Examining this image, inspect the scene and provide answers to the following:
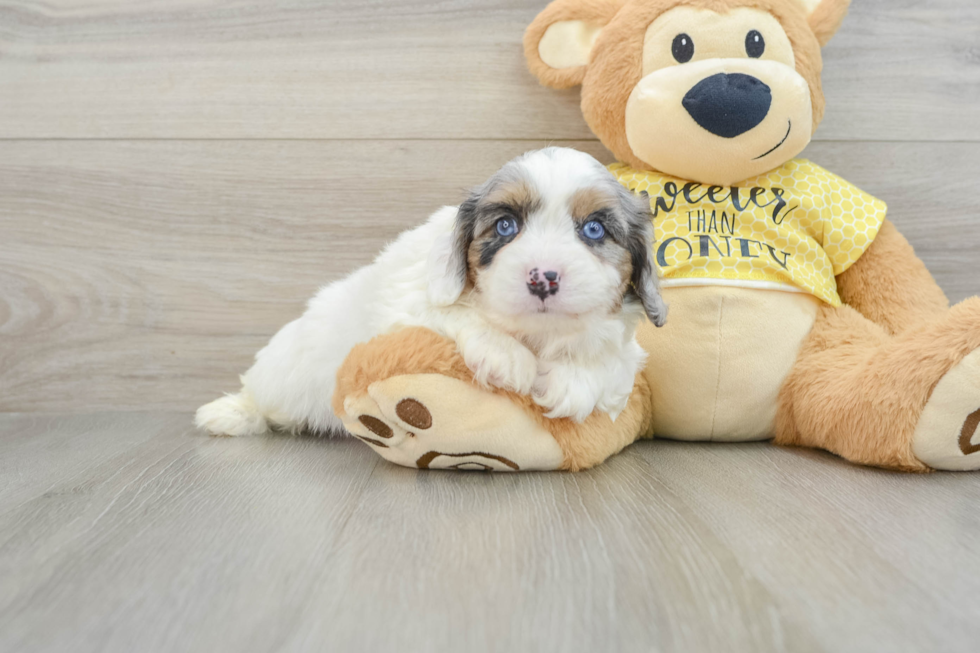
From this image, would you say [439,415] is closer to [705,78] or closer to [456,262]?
[456,262]

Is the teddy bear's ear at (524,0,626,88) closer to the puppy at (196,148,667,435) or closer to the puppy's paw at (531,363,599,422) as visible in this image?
the puppy at (196,148,667,435)

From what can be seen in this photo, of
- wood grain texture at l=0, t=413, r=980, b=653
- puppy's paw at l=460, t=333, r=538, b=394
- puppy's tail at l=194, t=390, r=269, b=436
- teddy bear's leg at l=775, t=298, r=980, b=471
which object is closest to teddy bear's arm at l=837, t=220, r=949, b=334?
teddy bear's leg at l=775, t=298, r=980, b=471

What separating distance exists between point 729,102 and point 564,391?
0.66m

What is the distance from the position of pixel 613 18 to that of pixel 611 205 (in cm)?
61

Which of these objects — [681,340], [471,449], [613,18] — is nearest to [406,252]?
[471,449]

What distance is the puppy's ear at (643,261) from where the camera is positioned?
3.91 feet

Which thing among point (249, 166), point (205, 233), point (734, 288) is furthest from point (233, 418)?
point (734, 288)

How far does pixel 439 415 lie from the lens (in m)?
1.16

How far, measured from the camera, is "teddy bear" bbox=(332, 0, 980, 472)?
120cm

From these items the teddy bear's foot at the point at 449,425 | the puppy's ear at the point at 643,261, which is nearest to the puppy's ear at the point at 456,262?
the teddy bear's foot at the point at 449,425

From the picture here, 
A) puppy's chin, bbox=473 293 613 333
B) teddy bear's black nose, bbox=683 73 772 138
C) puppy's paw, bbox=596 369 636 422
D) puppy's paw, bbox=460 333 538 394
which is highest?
teddy bear's black nose, bbox=683 73 772 138

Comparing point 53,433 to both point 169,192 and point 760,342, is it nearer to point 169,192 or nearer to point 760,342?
point 169,192

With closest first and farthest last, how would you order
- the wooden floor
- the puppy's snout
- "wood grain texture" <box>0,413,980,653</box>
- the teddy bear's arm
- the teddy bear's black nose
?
"wood grain texture" <box>0,413,980,653</box> < the puppy's snout < the teddy bear's black nose < the teddy bear's arm < the wooden floor

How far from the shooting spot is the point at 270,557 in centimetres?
89
